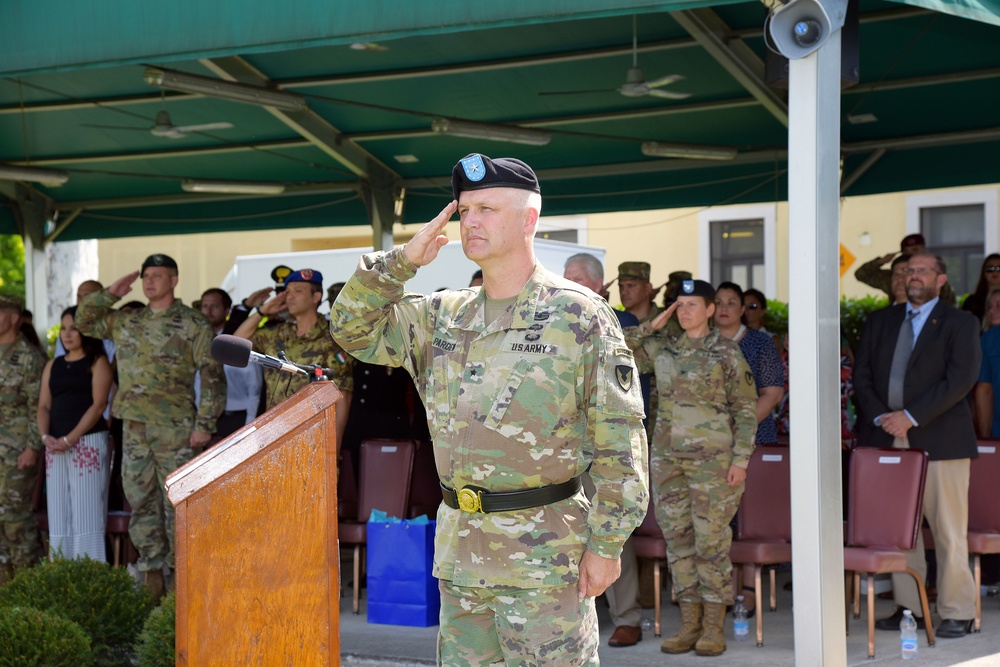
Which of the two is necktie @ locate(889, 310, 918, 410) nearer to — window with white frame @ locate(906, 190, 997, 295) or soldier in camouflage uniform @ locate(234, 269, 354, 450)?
soldier in camouflage uniform @ locate(234, 269, 354, 450)

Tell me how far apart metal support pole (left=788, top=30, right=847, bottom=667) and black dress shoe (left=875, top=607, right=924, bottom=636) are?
6.55 feet

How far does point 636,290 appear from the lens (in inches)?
289

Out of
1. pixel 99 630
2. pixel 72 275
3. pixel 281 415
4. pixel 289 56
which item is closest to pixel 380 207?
pixel 289 56

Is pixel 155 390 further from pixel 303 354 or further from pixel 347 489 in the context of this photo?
pixel 347 489

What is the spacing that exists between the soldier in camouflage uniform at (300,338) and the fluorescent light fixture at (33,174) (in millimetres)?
4046

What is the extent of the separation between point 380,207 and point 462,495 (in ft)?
27.2

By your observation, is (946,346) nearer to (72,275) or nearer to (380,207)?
(380,207)

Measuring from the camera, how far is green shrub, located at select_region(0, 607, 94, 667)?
4605 mm

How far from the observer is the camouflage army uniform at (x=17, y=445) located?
25.4ft

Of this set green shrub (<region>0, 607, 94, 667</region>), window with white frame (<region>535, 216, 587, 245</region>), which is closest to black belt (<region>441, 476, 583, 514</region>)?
green shrub (<region>0, 607, 94, 667</region>)

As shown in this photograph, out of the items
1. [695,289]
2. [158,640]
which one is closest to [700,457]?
[695,289]

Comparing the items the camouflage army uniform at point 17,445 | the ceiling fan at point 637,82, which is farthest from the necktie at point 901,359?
the camouflage army uniform at point 17,445

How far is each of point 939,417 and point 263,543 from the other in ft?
12.8

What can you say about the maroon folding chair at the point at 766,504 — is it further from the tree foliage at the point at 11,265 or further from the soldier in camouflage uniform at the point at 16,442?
the tree foliage at the point at 11,265
